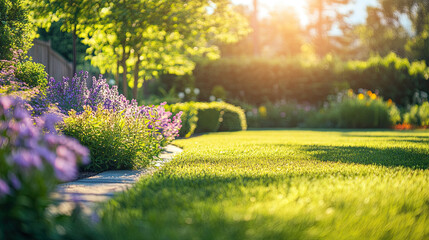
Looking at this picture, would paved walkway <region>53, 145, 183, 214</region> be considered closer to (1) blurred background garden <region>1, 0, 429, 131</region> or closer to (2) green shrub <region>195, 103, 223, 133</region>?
(1) blurred background garden <region>1, 0, 429, 131</region>

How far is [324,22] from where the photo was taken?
4534cm

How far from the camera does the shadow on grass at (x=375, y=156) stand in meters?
5.21

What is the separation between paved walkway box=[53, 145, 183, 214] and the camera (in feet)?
9.71

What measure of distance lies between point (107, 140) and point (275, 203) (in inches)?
110

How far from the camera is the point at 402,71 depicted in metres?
19.5

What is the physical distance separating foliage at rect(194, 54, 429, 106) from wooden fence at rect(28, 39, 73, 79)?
11.4 m

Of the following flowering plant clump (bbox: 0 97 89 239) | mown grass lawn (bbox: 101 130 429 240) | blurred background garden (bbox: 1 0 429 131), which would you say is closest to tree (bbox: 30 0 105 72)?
blurred background garden (bbox: 1 0 429 131)

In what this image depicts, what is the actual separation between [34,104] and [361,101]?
13171 mm

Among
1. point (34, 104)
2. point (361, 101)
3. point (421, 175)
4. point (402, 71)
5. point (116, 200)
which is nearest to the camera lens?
point (116, 200)

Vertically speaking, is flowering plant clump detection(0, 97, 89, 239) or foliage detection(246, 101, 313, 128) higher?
foliage detection(246, 101, 313, 128)

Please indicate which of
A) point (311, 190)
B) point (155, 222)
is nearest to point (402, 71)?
point (311, 190)

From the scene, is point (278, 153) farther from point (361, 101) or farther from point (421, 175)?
point (361, 101)

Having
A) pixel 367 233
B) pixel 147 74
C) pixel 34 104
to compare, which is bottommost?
pixel 367 233

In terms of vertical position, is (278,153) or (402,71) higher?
(402,71)
